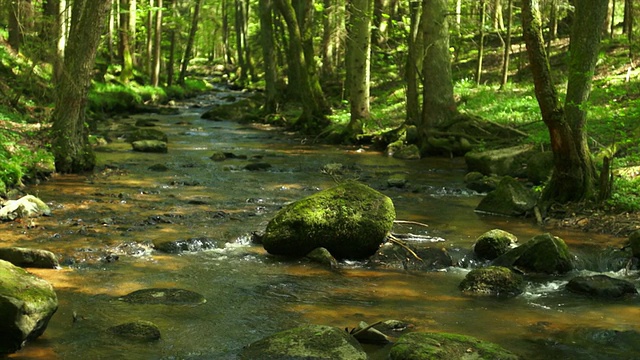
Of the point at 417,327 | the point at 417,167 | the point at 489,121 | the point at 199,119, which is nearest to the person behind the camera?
the point at 417,327

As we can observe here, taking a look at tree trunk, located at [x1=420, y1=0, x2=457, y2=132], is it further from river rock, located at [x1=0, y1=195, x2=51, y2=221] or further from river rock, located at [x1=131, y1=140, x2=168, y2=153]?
river rock, located at [x1=0, y1=195, x2=51, y2=221]

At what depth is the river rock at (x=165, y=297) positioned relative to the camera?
23.6ft

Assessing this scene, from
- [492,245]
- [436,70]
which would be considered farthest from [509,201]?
[436,70]

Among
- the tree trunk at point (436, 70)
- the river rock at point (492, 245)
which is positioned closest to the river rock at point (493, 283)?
the river rock at point (492, 245)

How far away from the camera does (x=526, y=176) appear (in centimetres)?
1474

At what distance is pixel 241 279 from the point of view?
8.25 m

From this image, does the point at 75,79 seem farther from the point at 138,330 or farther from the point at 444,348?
the point at 444,348

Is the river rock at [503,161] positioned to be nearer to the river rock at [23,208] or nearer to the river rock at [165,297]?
the river rock at [23,208]

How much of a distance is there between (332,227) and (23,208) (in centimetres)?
501

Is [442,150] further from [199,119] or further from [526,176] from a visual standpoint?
[199,119]

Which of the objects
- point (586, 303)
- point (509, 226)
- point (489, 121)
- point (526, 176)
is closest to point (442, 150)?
point (489, 121)

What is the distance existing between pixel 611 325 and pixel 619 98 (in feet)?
47.6

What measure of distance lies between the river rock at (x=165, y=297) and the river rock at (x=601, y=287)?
4288 millimetres

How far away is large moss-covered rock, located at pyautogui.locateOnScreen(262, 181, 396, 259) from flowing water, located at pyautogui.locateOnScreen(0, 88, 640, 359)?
261 millimetres
